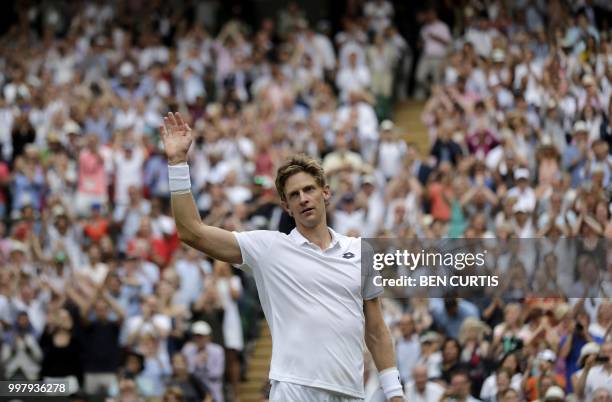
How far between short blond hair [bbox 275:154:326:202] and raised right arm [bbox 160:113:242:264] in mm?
339

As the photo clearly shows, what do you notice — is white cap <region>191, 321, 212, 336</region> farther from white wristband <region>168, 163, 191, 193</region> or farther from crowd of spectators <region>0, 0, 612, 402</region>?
white wristband <region>168, 163, 191, 193</region>

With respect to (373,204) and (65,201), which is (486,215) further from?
(65,201)

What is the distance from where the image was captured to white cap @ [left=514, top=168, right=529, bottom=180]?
15250 millimetres

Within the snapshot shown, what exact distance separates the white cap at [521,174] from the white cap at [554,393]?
4569mm

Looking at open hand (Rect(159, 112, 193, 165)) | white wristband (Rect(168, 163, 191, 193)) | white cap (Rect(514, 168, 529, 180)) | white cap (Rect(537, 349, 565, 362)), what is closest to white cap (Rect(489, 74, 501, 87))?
white cap (Rect(514, 168, 529, 180))

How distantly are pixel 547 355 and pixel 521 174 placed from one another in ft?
13.5

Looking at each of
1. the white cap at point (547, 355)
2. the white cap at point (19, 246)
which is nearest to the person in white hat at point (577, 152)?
the white cap at point (547, 355)

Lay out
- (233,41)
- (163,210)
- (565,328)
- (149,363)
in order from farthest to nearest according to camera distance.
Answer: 1. (233,41)
2. (163,210)
3. (149,363)
4. (565,328)

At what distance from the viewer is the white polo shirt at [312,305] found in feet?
20.8

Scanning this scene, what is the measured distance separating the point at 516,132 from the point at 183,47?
718cm

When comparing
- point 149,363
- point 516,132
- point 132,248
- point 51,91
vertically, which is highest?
point 51,91

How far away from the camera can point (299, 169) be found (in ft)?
21.3

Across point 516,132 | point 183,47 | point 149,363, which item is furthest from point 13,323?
point 183,47

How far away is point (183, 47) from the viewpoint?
22016 millimetres
